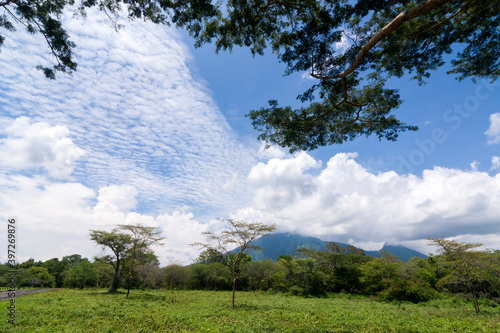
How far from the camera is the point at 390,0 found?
5.32m

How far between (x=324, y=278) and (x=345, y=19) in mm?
30263

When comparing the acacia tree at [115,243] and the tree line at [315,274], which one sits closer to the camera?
the tree line at [315,274]

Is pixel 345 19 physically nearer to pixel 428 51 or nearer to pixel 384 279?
pixel 428 51

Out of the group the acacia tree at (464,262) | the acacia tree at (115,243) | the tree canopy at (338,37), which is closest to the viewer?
the tree canopy at (338,37)

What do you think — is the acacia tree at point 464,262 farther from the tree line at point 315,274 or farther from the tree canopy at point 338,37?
the tree canopy at point 338,37

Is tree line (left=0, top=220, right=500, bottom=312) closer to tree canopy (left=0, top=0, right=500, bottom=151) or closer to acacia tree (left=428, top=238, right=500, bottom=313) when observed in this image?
acacia tree (left=428, top=238, right=500, bottom=313)

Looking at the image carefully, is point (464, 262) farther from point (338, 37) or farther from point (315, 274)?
point (338, 37)

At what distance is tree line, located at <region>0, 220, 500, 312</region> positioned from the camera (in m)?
16.4

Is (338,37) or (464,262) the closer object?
(338,37)

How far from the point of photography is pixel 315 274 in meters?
27.5

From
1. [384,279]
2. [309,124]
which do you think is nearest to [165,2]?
[309,124]

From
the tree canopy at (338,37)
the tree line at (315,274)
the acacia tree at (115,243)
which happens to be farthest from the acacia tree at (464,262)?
the acacia tree at (115,243)

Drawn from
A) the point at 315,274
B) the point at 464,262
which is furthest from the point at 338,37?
the point at 315,274

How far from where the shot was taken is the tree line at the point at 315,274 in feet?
53.9
